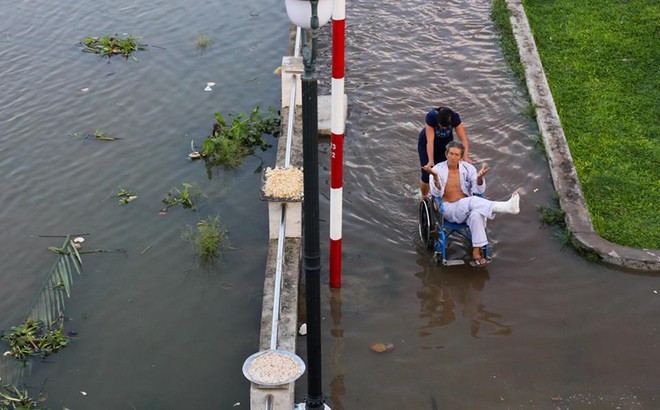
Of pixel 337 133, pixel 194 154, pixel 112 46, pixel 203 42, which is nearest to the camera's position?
pixel 337 133

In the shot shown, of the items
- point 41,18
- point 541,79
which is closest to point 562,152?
point 541,79

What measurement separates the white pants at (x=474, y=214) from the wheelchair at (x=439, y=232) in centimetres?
7

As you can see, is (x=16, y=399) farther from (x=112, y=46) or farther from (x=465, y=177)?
(x=112, y=46)

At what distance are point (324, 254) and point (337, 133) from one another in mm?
1795

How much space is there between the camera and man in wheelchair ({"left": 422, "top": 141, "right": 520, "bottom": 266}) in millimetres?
7148

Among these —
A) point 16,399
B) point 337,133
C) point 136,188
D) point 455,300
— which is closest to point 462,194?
Answer: point 455,300

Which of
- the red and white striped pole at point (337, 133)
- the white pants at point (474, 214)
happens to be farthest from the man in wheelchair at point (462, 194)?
the red and white striped pole at point (337, 133)

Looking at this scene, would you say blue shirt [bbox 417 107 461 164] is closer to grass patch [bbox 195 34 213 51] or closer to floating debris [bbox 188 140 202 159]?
floating debris [bbox 188 140 202 159]

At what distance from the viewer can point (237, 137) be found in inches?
374

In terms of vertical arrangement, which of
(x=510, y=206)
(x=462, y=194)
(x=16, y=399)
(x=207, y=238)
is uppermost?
(x=462, y=194)

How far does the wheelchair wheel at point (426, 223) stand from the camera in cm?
744

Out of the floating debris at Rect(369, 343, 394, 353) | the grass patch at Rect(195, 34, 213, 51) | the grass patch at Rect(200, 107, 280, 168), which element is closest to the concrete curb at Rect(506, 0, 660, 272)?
the floating debris at Rect(369, 343, 394, 353)

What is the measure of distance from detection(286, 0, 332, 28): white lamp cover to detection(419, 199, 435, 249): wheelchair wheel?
3.34 metres

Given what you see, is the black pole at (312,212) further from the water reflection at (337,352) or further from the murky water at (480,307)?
the murky water at (480,307)
